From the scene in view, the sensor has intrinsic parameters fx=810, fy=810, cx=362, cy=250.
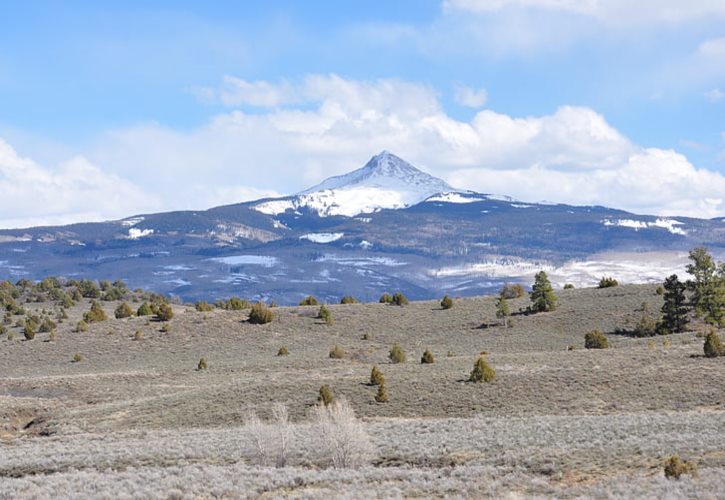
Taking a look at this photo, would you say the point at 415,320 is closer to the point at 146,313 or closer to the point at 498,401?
the point at 146,313

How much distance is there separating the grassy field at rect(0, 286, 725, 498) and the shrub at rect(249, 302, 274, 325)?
3.71ft

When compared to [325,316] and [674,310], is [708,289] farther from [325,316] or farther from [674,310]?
[325,316]

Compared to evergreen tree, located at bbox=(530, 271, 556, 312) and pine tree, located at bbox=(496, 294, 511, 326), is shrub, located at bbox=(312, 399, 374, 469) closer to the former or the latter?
pine tree, located at bbox=(496, 294, 511, 326)

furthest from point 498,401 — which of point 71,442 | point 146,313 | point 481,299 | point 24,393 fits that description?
point 146,313

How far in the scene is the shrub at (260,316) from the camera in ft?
253

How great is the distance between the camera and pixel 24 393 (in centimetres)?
5106

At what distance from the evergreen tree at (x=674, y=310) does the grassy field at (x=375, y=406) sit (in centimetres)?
350

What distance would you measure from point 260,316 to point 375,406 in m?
37.2

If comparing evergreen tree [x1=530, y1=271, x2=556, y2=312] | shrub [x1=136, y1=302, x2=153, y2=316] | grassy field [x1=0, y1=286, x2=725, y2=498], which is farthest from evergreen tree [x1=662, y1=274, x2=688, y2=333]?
shrub [x1=136, y1=302, x2=153, y2=316]

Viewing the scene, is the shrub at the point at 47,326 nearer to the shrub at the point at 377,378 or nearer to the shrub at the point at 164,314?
the shrub at the point at 164,314

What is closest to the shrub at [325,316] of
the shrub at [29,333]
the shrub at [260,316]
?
the shrub at [260,316]

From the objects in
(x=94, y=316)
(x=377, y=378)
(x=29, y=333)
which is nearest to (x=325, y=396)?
(x=377, y=378)

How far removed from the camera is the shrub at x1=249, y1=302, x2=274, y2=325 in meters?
77.2

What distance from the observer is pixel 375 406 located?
41625 millimetres
